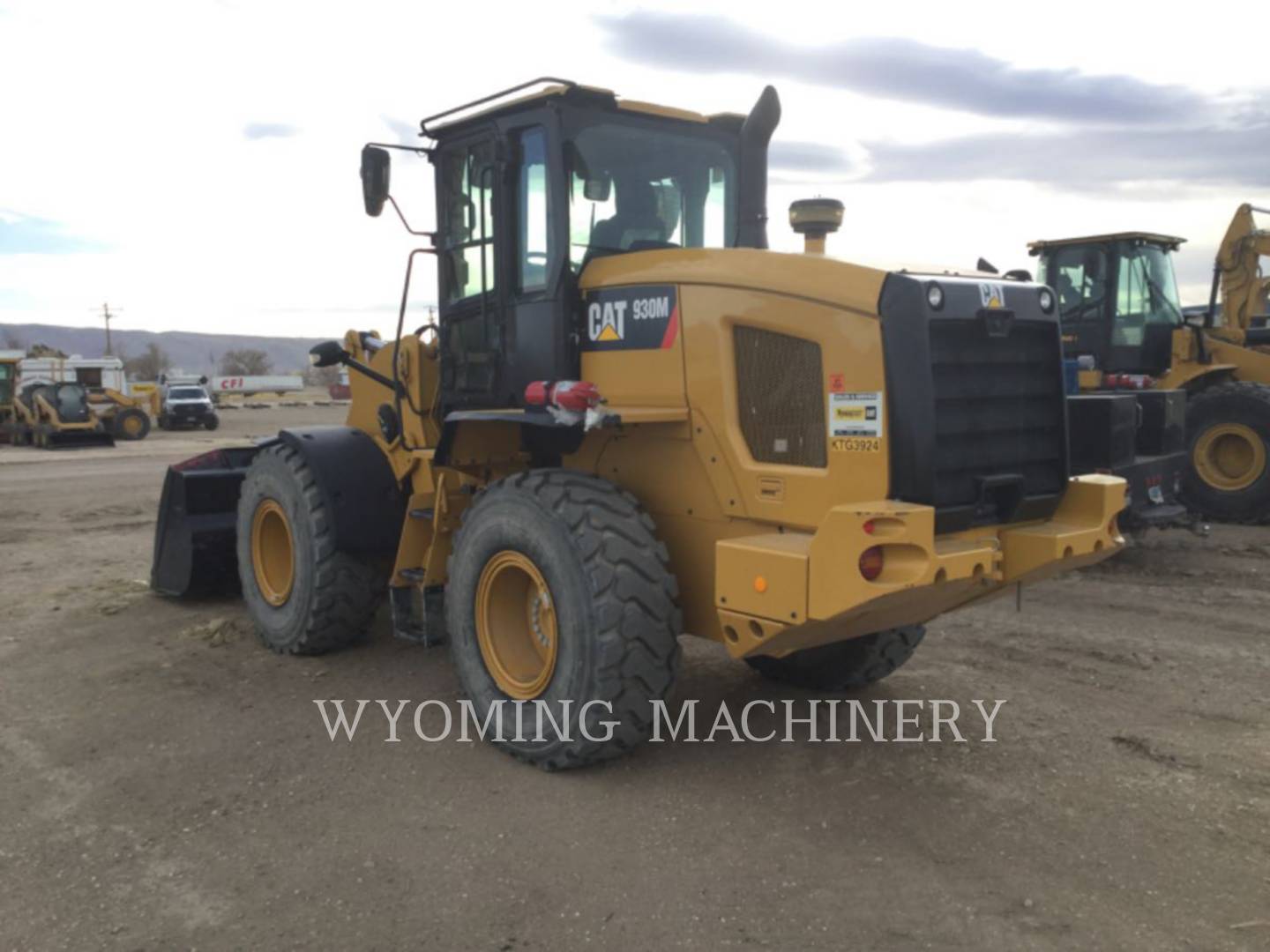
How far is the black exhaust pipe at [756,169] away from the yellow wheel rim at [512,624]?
202cm

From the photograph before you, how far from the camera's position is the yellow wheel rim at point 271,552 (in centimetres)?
689

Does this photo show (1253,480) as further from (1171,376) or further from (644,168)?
(644,168)

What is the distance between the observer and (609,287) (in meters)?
5.16

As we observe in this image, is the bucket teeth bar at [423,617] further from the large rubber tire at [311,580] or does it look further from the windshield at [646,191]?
the windshield at [646,191]

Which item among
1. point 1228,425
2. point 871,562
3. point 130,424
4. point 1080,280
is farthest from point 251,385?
point 871,562

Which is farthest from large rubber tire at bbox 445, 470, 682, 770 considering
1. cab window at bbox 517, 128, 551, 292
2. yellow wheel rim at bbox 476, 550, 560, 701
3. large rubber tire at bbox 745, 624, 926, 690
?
large rubber tire at bbox 745, 624, 926, 690

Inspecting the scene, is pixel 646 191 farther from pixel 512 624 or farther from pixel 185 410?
pixel 185 410

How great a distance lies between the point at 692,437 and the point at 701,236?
4.53ft

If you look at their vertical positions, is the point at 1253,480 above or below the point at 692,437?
below

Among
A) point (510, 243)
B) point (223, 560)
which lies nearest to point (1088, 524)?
point (510, 243)

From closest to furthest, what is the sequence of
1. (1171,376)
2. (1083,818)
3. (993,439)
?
(1083,818)
(993,439)
(1171,376)

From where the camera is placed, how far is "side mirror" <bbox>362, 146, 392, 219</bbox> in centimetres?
575

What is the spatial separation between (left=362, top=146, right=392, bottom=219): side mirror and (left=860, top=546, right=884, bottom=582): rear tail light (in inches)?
131

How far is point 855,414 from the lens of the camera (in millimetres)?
4285
